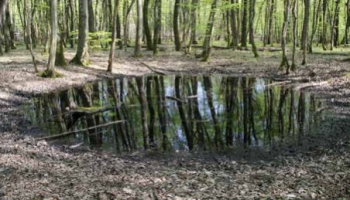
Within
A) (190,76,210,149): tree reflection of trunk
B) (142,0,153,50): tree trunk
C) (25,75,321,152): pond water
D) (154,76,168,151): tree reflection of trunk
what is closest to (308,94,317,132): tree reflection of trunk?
(25,75,321,152): pond water

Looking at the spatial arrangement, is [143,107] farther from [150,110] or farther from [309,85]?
[309,85]

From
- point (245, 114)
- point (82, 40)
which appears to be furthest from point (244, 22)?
point (245, 114)

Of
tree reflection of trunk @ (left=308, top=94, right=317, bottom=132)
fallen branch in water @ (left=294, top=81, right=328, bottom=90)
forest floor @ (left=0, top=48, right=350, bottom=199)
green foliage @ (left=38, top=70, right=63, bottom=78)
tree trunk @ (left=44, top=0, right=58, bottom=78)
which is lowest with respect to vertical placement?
forest floor @ (left=0, top=48, right=350, bottom=199)

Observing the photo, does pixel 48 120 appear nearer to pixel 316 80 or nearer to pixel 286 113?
pixel 286 113

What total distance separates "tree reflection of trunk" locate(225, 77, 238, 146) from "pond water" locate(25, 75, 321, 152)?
3cm

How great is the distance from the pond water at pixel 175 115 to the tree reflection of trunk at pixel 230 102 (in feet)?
0.10

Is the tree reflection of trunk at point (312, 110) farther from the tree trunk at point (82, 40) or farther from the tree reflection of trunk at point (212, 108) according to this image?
the tree trunk at point (82, 40)

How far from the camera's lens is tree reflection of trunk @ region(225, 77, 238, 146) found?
1240cm

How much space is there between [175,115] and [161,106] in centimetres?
174

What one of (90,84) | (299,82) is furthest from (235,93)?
(90,84)

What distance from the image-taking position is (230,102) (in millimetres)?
17328

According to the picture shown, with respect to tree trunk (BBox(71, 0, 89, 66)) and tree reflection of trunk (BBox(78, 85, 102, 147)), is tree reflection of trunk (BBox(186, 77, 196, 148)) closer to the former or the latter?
tree reflection of trunk (BBox(78, 85, 102, 147))

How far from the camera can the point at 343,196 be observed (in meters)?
6.98

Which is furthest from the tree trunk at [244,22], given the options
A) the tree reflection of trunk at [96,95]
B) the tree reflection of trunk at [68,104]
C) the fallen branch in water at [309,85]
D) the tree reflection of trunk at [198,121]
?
the tree reflection of trunk at [68,104]
